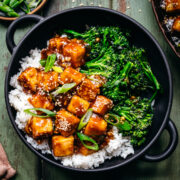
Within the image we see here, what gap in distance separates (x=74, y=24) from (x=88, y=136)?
4.75 ft

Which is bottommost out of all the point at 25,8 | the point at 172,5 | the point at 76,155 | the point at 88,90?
the point at 76,155

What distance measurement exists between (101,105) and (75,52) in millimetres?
661

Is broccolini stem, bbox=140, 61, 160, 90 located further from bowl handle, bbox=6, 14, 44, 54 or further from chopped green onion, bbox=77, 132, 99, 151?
bowl handle, bbox=6, 14, 44, 54

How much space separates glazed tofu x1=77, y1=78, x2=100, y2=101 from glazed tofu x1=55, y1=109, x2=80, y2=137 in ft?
0.88

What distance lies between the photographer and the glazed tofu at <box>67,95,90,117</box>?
288 centimetres

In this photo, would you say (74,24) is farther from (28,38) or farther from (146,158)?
(146,158)

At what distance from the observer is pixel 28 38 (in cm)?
309

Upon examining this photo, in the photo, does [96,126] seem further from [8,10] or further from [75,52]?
[8,10]

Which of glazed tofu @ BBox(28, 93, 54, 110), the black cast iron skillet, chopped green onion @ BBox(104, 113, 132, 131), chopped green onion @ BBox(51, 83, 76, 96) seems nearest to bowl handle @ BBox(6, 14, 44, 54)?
the black cast iron skillet

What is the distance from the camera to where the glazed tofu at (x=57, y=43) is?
10.1ft

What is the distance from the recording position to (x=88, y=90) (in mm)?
2914

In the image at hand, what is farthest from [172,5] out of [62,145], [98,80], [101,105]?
[62,145]

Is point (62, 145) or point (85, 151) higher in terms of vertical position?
point (62, 145)

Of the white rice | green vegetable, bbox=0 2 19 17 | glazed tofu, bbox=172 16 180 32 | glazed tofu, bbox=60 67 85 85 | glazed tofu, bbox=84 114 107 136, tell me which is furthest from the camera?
green vegetable, bbox=0 2 19 17
